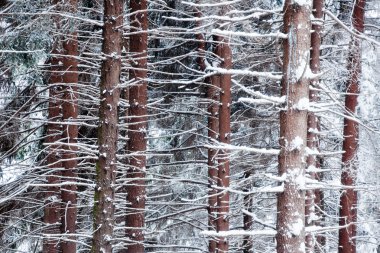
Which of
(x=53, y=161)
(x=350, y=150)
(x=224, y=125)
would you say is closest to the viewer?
(x=224, y=125)

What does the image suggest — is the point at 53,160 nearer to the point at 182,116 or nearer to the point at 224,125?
the point at 224,125

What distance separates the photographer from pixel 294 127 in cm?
480

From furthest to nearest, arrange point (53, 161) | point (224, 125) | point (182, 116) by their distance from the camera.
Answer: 1. point (182, 116)
2. point (53, 161)
3. point (224, 125)

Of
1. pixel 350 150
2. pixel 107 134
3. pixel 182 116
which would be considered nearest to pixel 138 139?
pixel 107 134

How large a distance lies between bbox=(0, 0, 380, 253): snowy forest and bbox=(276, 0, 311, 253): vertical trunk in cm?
1

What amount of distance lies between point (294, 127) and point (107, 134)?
266 cm

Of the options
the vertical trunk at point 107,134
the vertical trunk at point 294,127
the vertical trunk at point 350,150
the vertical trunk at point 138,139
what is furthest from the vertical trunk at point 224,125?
the vertical trunk at point 294,127

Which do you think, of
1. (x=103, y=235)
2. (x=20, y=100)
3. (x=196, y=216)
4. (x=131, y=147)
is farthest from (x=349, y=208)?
(x=20, y=100)

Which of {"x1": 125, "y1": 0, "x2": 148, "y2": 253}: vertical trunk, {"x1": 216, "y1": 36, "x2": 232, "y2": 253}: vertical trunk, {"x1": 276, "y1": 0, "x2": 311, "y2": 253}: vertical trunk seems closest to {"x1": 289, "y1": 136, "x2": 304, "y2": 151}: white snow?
{"x1": 276, "y1": 0, "x2": 311, "y2": 253}: vertical trunk

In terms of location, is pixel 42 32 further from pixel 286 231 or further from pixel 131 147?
pixel 286 231

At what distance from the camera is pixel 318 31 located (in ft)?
28.3

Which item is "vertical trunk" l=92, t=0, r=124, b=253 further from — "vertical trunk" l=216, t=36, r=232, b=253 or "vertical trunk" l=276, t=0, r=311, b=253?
"vertical trunk" l=216, t=36, r=232, b=253

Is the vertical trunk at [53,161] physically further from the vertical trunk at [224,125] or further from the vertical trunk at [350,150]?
the vertical trunk at [350,150]

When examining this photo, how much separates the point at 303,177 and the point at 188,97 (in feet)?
24.7
